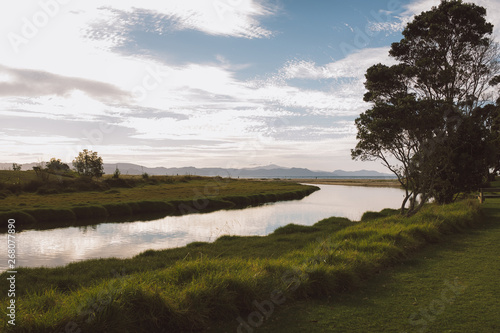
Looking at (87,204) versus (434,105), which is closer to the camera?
(434,105)

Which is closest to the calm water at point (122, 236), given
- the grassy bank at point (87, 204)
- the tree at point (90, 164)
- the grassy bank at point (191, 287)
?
the grassy bank at point (87, 204)

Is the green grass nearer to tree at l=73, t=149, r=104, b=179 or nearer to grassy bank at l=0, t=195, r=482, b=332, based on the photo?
grassy bank at l=0, t=195, r=482, b=332

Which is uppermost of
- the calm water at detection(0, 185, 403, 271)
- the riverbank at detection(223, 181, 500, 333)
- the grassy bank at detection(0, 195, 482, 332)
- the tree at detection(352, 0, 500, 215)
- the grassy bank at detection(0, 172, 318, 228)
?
the tree at detection(352, 0, 500, 215)

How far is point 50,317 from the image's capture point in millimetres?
5066

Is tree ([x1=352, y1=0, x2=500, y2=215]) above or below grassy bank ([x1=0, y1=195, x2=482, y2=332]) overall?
above

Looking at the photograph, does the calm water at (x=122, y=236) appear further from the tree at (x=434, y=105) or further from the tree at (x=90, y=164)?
the tree at (x=90, y=164)

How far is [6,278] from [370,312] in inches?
489

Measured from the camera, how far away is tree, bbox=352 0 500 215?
20391mm

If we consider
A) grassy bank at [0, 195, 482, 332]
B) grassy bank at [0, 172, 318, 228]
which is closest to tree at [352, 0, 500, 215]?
grassy bank at [0, 195, 482, 332]

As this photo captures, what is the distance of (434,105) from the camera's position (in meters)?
20.4

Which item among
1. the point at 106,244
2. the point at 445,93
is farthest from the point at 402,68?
the point at 106,244

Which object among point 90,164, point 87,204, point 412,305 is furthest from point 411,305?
point 90,164

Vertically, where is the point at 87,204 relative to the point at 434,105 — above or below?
below

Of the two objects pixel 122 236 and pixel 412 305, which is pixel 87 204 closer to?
pixel 122 236
